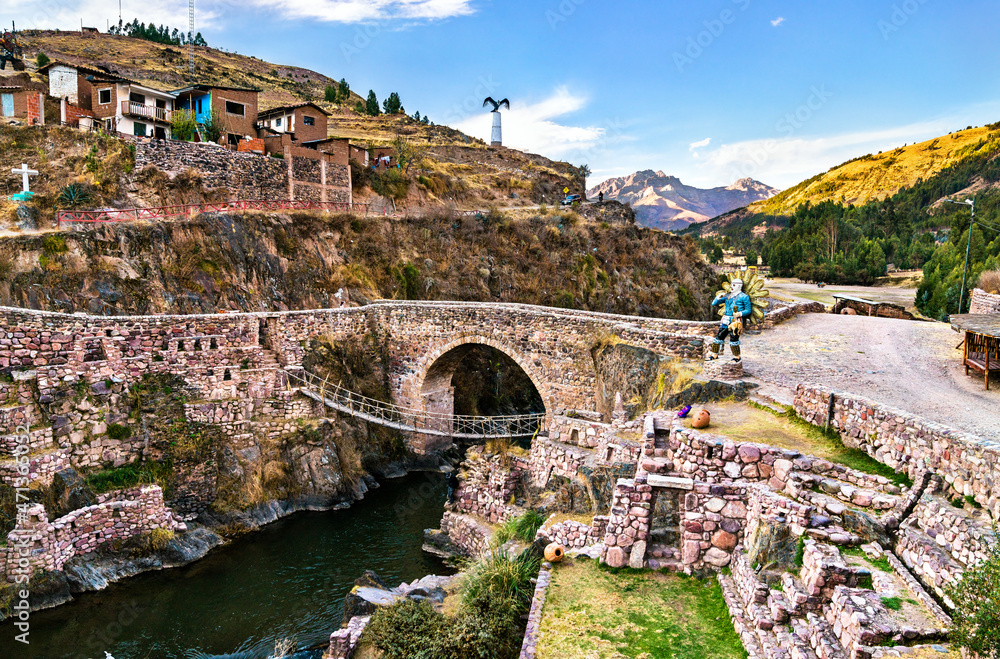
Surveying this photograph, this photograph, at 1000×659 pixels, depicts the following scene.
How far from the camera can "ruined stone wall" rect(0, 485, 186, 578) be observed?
15.1m

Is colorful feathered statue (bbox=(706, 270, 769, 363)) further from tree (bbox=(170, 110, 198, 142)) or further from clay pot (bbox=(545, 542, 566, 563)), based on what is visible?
tree (bbox=(170, 110, 198, 142))

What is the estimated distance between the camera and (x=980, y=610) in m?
5.84

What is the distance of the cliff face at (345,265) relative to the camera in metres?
22.0

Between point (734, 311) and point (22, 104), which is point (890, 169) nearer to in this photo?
point (734, 311)

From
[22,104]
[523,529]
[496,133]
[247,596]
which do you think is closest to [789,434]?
[523,529]

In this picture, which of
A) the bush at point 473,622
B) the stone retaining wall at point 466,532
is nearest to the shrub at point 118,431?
the stone retaining wall at point 466,532

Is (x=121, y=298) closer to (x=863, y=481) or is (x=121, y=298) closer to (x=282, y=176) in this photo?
(x=282, y=176)

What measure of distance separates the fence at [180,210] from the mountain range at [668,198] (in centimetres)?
13899

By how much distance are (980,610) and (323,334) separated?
71.4ft

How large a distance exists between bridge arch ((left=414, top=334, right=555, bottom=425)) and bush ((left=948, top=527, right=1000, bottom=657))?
15.6 m

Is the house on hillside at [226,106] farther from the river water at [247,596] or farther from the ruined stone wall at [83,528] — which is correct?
the river water at [247,596]

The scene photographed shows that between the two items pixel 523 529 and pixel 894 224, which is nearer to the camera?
pixel 523 529

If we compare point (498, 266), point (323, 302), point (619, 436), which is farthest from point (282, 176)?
point (619, 436)

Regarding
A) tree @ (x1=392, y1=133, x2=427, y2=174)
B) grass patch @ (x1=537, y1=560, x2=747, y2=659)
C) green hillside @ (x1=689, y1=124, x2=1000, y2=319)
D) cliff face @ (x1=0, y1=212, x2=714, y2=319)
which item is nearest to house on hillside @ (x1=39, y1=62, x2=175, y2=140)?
cliff face @ (x1=0, y1=212, x2=714, y2=319)
